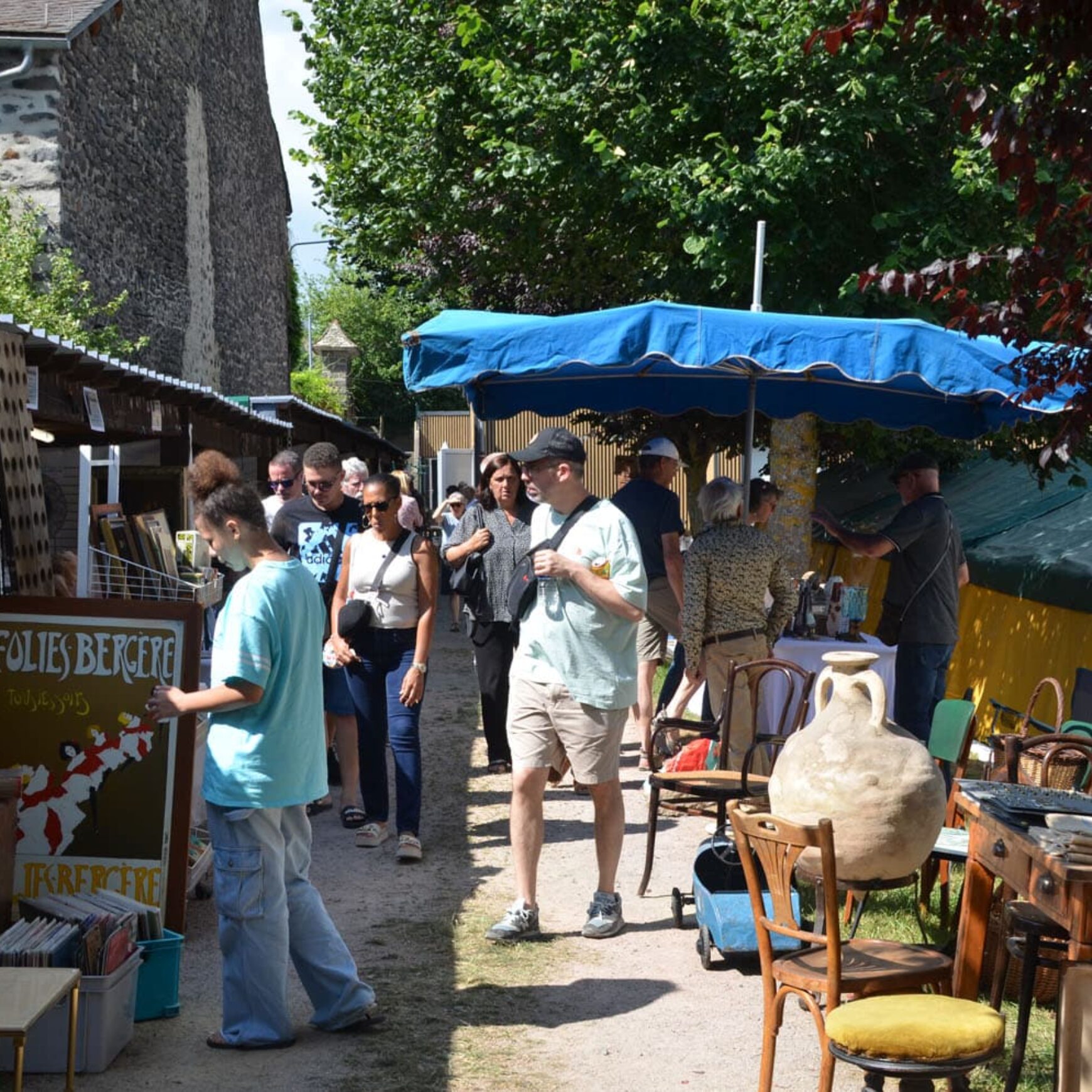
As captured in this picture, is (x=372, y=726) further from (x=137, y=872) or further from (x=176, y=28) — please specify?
(x=176, y=28)

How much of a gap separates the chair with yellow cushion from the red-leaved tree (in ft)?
6.81

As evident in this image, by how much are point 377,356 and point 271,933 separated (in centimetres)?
5599

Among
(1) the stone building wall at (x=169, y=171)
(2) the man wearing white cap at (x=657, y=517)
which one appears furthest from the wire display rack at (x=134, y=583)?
(1) the stone building wall at (x=169, y=171)

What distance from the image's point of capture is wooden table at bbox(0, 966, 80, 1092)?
11.3 feet

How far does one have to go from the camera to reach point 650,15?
498 inches

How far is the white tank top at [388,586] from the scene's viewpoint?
7188 millimetres

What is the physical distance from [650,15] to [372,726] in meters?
7.82

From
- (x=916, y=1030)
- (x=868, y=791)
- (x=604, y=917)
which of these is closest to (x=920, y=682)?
(x=604, y=917)

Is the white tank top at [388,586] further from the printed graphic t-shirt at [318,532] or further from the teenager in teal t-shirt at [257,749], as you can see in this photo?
the teenager in teal t-shirt at [257,749]

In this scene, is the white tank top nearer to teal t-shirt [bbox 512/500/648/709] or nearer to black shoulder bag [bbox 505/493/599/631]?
black shoulder bag [bbox 505/493/599/631]

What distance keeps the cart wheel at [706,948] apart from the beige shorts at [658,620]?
366cm

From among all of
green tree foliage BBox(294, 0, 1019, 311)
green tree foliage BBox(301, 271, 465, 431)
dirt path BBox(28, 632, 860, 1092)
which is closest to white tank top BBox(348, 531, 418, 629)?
dirt path BBox(28, 632, 860, 1092)

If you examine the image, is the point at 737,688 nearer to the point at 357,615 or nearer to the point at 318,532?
the point at 357,615

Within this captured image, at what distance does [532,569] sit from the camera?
5707 mm
